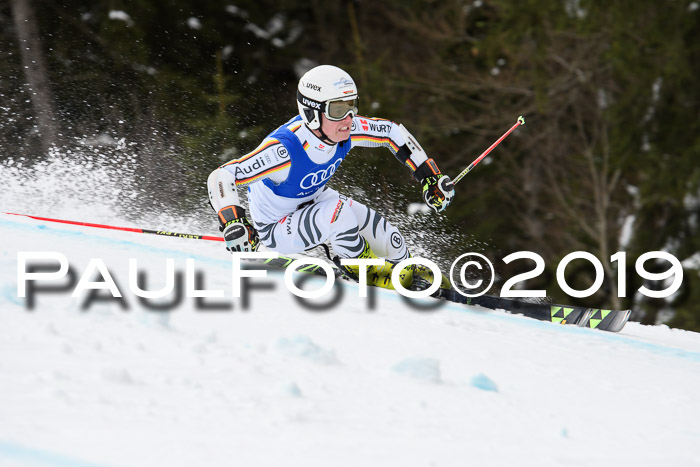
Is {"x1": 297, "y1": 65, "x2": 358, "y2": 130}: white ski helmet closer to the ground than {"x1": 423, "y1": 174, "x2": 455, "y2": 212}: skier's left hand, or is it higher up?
higher up

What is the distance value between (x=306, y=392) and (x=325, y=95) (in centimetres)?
224

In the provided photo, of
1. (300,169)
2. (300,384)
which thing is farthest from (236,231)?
(300,384)

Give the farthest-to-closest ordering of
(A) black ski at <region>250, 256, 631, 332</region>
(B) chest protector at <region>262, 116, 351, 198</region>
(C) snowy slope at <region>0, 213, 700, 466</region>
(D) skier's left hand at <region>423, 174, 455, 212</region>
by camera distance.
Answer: (D) skier's left hand at <region>423, 174, 455, 212</region> < (A) black ski at <region>250, 256, 631, 332</region> < (B) chest protector at <region>262, 116, 351, 198</region> < (C) snowy slope at <region>0, 213, 700, 466</region>

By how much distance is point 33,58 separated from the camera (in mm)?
10477

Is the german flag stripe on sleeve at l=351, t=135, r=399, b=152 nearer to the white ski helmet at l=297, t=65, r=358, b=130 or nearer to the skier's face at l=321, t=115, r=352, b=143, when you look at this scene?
the skier's face at l=321, t=115, r=352, b=143

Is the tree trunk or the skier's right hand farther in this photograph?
the tree trunk

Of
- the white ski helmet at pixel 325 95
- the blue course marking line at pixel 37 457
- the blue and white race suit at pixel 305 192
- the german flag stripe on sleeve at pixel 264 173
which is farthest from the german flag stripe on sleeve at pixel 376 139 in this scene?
the blue course marking line at pixel 37 457

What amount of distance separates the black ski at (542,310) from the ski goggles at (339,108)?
1035mm

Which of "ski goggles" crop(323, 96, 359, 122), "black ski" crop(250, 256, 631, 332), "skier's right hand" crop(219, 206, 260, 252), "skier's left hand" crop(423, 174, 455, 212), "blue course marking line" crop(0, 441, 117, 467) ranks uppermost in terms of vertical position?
"ski goggles" crop(323, 96, 359, 122)

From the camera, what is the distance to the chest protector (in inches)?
160

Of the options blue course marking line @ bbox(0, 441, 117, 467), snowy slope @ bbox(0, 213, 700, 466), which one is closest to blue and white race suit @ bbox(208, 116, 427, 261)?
snowy slope @ bbox(0, 213, 700, 466)

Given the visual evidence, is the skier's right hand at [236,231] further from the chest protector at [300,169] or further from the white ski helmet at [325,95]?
the white ski helmet at [325,95]

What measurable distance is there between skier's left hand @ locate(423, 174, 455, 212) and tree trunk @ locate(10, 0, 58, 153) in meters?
6.92

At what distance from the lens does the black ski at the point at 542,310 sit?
4320 mm
